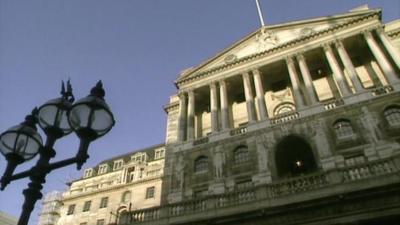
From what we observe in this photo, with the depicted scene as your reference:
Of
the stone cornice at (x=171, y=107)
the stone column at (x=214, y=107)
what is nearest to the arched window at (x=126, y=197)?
the stone cornice at (x=171, y=107)

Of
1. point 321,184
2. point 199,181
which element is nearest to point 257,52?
point 199,181

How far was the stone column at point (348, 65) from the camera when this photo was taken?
26.0 metres

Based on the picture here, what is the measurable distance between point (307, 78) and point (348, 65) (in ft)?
11.6

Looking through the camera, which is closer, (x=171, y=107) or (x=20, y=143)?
(x=20, y=143)

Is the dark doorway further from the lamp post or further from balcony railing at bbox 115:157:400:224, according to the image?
the lamp post

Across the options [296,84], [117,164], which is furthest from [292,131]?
[117,164]

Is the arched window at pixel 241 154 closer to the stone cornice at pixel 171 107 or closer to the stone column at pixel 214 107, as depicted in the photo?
the stone column at pixel 214 107

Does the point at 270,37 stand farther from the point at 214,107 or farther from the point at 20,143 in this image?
the point at 20,143

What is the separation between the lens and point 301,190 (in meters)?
19.0

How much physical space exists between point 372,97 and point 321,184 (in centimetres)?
1001

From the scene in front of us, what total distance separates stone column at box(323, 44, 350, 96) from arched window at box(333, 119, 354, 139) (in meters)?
2.63

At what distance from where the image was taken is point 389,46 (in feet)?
89.3

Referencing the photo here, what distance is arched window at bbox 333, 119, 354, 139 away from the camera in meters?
24.0

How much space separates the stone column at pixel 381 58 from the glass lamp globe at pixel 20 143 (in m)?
26.0
